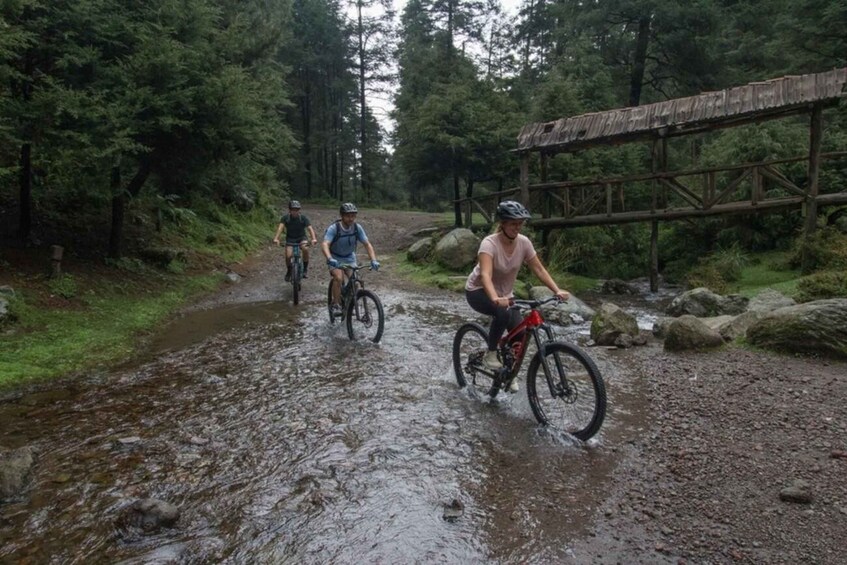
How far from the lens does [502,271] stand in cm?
570

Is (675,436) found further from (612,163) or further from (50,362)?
(612,163)

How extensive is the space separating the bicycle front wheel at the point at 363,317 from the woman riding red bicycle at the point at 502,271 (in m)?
3.21

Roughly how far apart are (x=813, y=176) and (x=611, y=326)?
847 cm

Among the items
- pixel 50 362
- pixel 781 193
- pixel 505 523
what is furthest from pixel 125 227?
pixel 781 193

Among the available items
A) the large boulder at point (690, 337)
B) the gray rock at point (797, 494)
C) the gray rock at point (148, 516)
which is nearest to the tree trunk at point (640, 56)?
the large boulder at point (690, 337)

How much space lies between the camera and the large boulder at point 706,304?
11134mm

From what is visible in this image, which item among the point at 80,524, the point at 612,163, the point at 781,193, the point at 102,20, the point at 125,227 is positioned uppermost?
the point at 102,20

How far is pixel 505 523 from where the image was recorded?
382 cm

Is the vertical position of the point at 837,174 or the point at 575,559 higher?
the point at 837,174

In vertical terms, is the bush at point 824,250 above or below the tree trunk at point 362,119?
below

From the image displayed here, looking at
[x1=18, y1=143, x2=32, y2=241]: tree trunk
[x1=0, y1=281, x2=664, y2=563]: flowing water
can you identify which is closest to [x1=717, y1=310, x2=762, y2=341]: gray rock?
[x1=0, y1=281, x2=664, y2=563]: flowing water

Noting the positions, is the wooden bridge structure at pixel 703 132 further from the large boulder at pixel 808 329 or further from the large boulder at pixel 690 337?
the large boulder at pixel 690 337

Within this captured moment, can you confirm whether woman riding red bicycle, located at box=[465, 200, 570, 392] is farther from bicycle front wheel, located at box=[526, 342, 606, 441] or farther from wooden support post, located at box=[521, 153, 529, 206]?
wooden support post, located at box=[521, 153, 529, 206]

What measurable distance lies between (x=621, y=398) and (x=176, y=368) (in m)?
5.85
